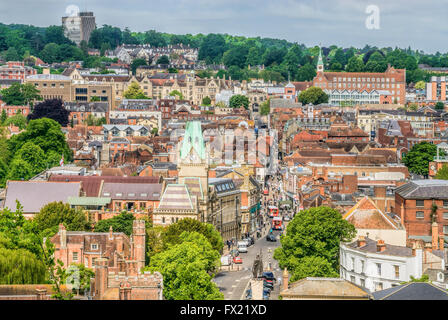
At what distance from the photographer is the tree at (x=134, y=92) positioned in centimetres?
15088

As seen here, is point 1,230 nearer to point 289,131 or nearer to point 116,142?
point 116,142

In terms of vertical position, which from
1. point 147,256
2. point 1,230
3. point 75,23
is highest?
point 75,23

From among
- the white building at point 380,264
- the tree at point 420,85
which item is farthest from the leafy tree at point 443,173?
the tree at point 420,85

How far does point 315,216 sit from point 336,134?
61819 mm

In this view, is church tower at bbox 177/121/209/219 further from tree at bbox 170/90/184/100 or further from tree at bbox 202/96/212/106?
tree at bbox 202/96/212/106

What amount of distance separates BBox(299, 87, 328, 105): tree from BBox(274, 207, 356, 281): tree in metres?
116

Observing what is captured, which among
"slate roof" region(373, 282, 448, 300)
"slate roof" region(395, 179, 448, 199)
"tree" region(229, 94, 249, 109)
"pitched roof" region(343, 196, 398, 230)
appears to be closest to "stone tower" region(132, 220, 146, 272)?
"slate roof" region(373, 282, 448, 300)

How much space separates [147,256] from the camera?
151 ft

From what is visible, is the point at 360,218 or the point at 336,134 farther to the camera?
the point at 336,134

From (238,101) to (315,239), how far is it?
366ft

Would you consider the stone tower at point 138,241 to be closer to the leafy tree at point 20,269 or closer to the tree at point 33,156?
the leafy tree at point 20,269

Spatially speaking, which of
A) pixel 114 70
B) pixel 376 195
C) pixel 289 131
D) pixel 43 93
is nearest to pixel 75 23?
pixel 114 70

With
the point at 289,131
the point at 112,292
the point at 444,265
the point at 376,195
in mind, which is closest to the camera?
the point at 112,292

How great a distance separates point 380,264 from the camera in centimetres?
3903
